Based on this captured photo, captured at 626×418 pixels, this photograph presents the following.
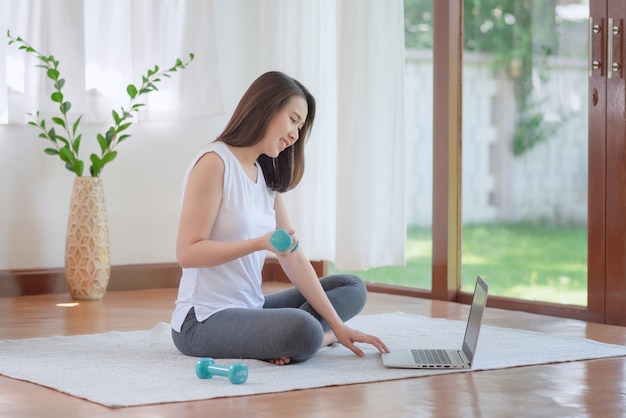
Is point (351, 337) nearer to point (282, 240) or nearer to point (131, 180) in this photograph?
point (282, 240)

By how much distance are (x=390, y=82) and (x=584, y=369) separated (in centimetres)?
197

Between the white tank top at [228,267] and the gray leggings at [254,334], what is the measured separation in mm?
36

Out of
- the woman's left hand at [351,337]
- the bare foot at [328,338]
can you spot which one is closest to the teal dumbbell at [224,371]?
the woman's left hand at [351,337]

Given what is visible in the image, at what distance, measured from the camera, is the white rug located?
2.28 metres

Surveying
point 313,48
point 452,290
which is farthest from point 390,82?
point 452,290

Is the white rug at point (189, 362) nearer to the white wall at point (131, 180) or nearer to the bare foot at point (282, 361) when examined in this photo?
the bare foot at point (282, 361)

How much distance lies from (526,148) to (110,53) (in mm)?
1895

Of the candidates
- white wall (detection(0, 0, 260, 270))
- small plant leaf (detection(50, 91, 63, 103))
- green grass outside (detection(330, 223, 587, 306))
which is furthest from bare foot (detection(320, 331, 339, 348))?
white wall (detection(0, 0, 260, 270))

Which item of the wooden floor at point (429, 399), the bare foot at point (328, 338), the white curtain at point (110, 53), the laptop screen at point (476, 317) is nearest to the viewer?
the wooden floor at point (429, 399)

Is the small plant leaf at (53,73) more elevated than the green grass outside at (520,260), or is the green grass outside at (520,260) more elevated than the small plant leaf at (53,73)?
the small plant leaf at (53,73)

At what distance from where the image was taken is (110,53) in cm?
468

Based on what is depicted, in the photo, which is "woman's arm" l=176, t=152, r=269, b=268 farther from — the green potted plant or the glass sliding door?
the green potted plant

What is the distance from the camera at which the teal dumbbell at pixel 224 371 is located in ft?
7.55

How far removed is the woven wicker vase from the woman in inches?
66.0
